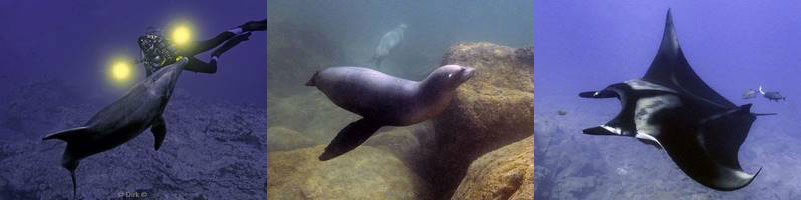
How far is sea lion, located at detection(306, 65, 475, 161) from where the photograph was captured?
344 cm

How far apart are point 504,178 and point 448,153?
1.64 meters

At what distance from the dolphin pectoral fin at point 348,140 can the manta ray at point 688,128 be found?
1.78 metres

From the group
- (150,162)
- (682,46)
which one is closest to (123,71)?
(150,162)

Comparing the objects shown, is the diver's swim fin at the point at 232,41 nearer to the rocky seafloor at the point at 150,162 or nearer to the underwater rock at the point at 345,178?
the underwater rock at the point at 345,178

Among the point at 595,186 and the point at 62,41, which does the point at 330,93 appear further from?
the point at 62,41

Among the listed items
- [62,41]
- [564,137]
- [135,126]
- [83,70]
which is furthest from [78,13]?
[564,137]

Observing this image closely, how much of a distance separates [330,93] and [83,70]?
15.7 metres

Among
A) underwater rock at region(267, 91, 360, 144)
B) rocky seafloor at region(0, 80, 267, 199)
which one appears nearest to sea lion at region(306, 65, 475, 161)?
underwater rock at region(267, 91, 360, 144)

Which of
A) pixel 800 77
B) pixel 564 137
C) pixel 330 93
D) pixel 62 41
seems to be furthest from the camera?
pixel 800 77

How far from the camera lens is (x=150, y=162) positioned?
294 inches

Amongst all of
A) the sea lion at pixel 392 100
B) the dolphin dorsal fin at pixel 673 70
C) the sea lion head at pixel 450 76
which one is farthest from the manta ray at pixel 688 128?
the sea lion at pixel 392 100

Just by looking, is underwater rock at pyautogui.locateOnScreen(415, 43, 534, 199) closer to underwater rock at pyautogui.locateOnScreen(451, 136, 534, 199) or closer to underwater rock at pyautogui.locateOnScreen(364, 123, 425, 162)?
underwater rock at pyautogui.locateOnScreen(364, 123, 425, 162)

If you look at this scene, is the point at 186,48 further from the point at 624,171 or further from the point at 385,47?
the point at 624,171

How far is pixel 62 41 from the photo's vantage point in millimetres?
17031
